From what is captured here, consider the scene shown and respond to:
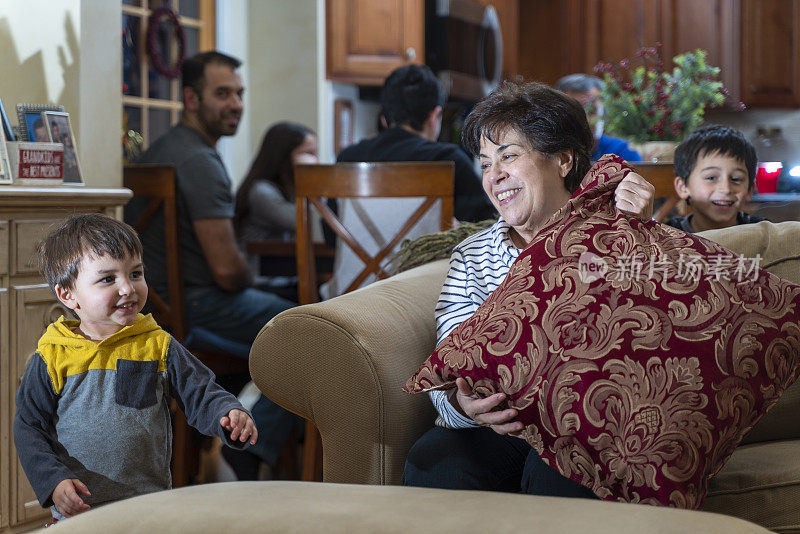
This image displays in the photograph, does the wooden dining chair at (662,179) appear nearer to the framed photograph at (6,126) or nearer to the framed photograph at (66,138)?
the framed photograph at (66,138)

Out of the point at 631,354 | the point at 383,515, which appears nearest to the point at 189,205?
the point at 631,354

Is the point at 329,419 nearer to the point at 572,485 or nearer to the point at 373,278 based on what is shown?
the point at 572,485

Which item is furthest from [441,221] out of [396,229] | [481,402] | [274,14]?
[274,14]

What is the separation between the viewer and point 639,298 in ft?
4.19

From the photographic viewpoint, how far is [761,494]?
1391mm

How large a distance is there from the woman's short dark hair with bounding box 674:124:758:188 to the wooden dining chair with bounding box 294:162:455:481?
630 millimetres

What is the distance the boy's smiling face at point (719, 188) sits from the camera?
2080 millimetres

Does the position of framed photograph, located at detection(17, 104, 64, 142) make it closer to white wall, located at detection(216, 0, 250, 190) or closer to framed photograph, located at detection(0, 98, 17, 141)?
framed photograph, located at detection(0, 98, 17, 141)

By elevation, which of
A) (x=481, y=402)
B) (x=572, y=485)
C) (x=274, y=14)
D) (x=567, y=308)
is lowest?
(x=572, y=485)

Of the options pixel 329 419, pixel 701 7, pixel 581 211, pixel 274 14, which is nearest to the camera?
pixel 581 211

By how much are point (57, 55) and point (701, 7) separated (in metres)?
3.98

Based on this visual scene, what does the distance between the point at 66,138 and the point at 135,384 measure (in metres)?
1.17

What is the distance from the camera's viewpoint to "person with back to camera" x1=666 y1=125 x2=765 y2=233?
208cm

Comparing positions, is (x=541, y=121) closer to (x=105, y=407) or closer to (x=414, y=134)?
(x=105, y=407)
